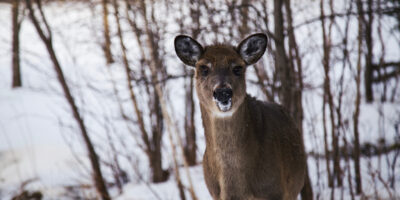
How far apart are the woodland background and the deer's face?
59 cm

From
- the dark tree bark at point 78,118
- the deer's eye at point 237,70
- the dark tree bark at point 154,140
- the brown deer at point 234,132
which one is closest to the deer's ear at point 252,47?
the brown deer at point 234,132

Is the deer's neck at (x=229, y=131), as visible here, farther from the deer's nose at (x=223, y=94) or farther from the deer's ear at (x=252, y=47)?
the deer's ear at (x=252, y=47)

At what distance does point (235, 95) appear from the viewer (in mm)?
3197

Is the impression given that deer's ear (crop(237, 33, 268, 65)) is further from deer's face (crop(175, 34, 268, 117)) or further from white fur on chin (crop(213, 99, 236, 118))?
white fur on chin (crop(213, 99, 236, 118))

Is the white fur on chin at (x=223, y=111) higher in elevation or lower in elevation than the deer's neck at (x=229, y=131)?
higher

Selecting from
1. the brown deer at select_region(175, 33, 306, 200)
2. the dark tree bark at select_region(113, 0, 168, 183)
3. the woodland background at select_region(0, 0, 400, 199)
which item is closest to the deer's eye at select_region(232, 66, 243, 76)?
the brown deer at select_region(175, 33, 306, 200)

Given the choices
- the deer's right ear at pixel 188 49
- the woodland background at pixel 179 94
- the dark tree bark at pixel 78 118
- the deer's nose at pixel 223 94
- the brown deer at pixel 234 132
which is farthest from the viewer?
the dark tree bark at pixel 78 118

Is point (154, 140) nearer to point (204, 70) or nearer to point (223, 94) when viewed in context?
point (204, 70)

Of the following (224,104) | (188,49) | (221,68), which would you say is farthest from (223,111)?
(188,49)

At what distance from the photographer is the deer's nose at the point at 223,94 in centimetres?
303

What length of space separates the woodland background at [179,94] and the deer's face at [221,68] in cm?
59

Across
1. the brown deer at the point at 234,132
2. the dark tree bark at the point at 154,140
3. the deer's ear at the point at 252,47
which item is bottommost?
the dark tree bark at the point at 154,140

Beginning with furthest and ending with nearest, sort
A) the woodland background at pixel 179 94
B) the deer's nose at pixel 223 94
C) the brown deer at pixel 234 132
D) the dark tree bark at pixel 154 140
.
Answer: the dark tree bark at pixel 154 140
the woodland background at pixel 179 94
the brown deer at pixel 234 132
the deer's nose at pixel 223 94

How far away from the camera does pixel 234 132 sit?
3.34 metres
